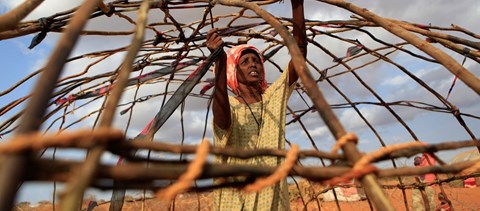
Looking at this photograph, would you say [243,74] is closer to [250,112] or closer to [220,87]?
[250,112]

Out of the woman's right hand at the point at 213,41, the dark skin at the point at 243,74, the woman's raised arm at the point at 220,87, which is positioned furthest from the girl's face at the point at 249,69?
the woman's right hand at the point at 213,41

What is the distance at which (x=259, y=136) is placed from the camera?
1.96 meters

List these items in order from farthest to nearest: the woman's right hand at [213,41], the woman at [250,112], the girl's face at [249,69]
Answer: the girl's face at [249,69] → the woman at [250,112] → the woman's right hand at [213,41]

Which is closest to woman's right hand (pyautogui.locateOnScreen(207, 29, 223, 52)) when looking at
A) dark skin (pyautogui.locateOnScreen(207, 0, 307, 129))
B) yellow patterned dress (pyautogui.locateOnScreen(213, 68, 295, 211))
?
dark skin (pyautogui.locateOnScreen(207, 0, 307, 129))

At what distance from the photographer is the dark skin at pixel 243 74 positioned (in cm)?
169

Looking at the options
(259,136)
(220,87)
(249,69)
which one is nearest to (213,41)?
(220,87)

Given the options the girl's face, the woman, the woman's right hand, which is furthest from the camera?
the girl's face

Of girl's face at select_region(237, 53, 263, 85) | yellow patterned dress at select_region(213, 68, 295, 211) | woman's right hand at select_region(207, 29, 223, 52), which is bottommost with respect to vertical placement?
yellow patterned dress at select_region(213, 68, 295, 211)

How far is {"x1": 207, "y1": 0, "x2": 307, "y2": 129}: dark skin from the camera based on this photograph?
5.55ft

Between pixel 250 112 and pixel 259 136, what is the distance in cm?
13

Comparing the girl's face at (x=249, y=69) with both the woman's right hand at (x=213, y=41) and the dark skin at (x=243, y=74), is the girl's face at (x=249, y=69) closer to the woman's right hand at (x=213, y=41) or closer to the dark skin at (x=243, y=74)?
the dark skin at (x=243, y=74)

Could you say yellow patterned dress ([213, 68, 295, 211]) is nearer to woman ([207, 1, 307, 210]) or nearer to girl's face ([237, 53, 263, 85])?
woman ([207, 1, 307, 210])

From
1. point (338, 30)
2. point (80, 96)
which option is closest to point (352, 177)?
point (338, 30)

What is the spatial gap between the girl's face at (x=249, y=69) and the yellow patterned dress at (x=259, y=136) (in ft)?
0.34
